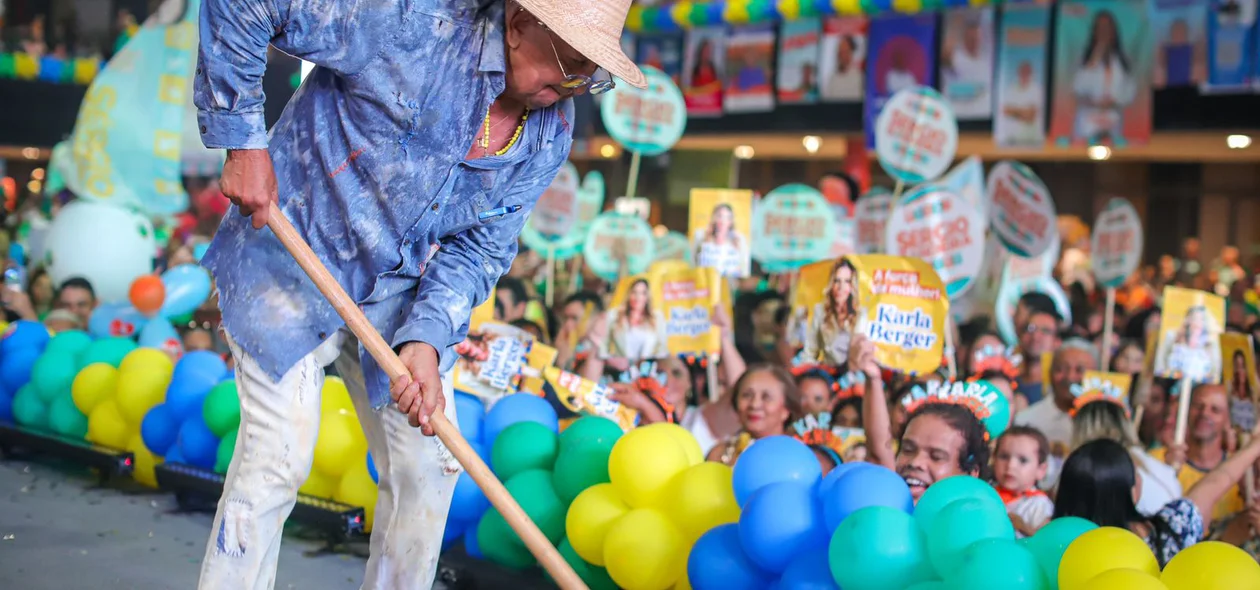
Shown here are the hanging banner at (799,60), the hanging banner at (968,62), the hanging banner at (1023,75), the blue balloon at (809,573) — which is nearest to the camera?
the blue balloon at (809,573)

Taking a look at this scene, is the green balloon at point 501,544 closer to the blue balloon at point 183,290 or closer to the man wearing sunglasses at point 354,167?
the man wearing sunglasses at point 354,167

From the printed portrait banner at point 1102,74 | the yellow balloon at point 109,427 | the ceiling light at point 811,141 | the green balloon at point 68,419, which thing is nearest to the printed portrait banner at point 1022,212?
the printed portrait banner at point 1102,74

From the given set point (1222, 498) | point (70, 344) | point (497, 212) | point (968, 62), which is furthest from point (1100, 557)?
point (968, 62)

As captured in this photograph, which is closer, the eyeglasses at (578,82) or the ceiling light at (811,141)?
the eyeglasses at (578,82)

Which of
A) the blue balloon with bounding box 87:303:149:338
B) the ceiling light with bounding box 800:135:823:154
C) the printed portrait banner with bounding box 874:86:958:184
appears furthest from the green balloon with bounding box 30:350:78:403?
the ceiling light with bounding box 800:135:823:154

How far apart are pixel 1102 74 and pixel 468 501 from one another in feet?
24.1

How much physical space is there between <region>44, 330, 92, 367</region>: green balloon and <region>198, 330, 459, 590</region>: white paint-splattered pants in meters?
2.76

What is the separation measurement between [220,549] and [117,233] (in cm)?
488

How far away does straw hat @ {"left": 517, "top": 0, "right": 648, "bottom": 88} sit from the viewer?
193 centimetres

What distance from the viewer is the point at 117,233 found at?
639cm

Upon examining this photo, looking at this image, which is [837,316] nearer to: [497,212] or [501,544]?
[501,544]

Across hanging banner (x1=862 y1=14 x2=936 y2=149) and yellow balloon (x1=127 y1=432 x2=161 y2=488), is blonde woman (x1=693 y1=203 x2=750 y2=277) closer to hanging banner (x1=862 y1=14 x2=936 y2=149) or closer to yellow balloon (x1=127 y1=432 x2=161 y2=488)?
yellow balloon (x1=127 y1=432 x2=161 y2=488)

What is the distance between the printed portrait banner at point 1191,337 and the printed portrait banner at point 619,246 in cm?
295

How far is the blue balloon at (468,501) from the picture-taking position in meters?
3.23
